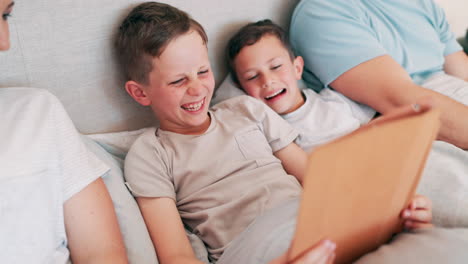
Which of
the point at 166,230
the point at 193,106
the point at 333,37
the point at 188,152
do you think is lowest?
the point at 166,230

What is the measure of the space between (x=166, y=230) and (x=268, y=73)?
23.7 inches

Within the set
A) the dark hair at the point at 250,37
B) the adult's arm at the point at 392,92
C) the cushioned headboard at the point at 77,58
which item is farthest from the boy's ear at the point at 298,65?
the cushioned headboard at the point at 77,58

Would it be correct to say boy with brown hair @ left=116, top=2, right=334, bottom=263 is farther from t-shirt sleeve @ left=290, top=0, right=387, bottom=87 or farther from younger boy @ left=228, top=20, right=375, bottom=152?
t-shirt sleeve @ left=290, top=0, right=387, bottom=87

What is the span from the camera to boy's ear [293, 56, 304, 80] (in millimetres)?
1383

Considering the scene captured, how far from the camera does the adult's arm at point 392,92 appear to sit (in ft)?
3.95

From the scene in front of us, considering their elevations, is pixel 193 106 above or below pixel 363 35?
below

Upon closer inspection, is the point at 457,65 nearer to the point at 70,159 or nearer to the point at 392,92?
the point at 392,92

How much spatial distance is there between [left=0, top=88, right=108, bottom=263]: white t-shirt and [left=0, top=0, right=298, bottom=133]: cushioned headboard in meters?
0.17

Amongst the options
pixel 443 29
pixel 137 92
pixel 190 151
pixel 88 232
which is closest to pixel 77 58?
pixel 137 92

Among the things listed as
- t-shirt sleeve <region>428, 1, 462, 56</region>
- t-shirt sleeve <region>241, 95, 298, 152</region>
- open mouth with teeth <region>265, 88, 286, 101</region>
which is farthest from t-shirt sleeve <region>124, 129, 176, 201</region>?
t-shirt sleeve <region>428, 1, 462, 56</region>

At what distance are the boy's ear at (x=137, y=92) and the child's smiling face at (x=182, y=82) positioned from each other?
0.01 m

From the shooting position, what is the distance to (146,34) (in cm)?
107

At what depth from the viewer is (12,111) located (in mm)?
833

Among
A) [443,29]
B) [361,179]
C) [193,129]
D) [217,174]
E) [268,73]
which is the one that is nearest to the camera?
[361,179]
